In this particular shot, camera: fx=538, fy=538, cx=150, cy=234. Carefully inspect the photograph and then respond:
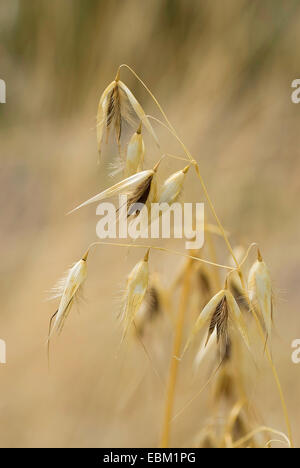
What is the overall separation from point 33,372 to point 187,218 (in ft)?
1.50

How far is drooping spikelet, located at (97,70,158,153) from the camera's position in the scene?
41 centimetres

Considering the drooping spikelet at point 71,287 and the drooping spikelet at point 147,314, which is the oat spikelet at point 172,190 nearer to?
the drooping spikelet at point 71,287

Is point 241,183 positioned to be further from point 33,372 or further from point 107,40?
point 33,372

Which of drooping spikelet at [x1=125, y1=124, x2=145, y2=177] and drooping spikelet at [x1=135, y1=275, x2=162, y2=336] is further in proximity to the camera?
drooping spikelet at [x1=135, y1=275, x2=162, y2=336]

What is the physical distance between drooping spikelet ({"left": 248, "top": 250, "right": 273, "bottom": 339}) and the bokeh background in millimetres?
441

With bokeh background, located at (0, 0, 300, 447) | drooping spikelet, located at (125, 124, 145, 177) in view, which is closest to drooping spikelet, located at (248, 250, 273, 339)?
drooping spikelet, located at (125, 124, 145, 177)

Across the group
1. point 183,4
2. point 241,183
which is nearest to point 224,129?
point 241,183

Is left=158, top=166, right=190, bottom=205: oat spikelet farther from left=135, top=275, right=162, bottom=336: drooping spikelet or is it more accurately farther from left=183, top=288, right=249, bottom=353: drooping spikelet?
left=135, top=275, right=162, bottom=336: drooping spikelet

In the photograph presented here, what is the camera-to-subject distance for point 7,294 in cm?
95

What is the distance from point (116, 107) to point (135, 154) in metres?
0.04

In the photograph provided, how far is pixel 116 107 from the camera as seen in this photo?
1.38 feet

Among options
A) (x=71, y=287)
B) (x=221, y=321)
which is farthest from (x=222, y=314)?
(x=71, y=287)

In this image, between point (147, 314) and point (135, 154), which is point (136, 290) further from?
point (147, 314)

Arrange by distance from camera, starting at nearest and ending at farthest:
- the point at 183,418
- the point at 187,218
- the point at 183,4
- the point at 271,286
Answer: the point at 271,286 < the point at 187,218 < the point at 183,418 < the point at 183,4
